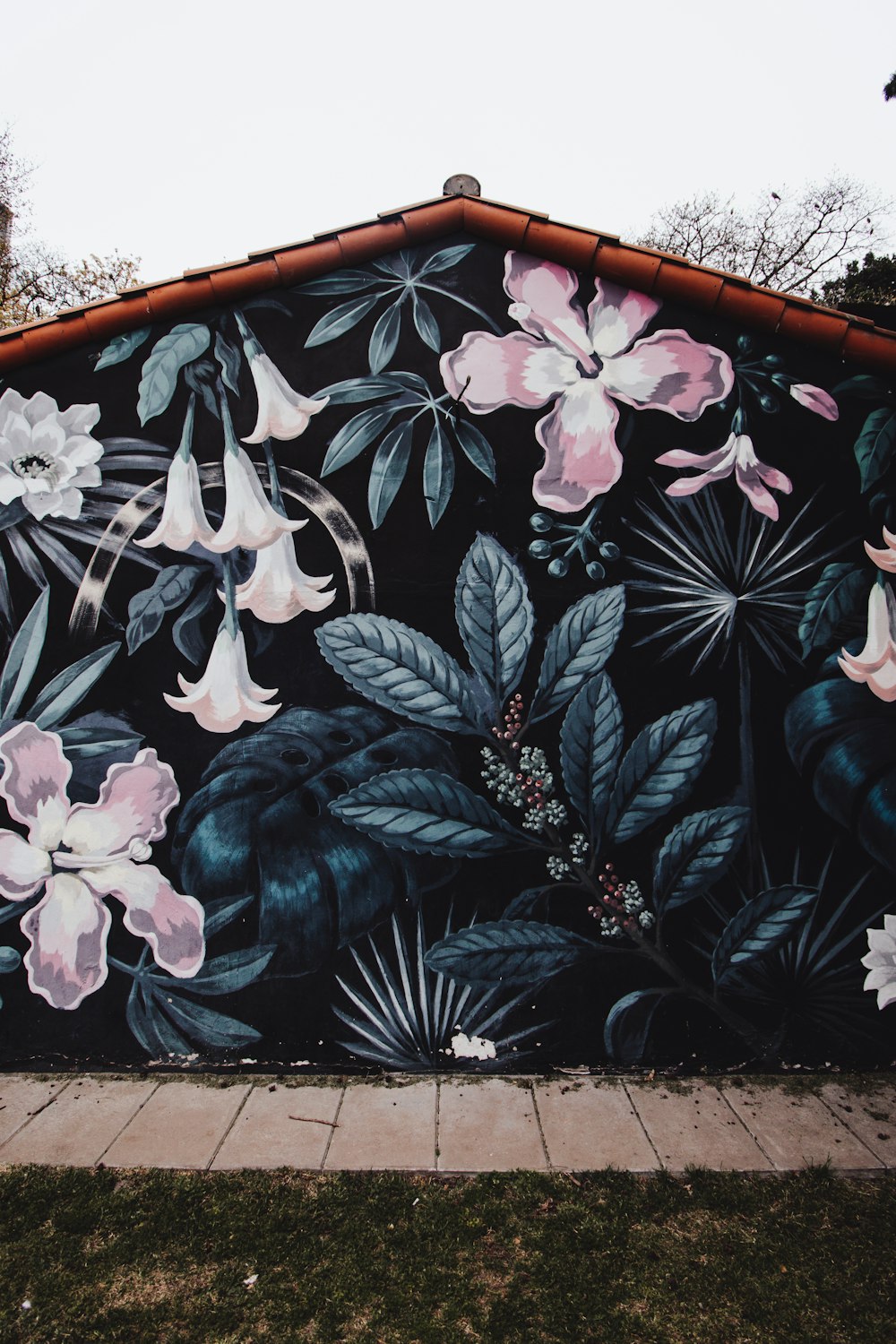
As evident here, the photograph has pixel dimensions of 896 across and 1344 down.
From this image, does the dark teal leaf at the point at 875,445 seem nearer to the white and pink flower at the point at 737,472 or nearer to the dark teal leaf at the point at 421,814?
the white and pink flower at the point at 737,472

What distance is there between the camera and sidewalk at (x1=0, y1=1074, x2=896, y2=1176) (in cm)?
337

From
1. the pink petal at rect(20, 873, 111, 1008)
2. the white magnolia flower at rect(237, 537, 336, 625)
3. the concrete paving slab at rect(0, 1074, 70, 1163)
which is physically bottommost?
the concrete paving slab at rect(0, 1074, 70, 1163)

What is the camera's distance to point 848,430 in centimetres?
389

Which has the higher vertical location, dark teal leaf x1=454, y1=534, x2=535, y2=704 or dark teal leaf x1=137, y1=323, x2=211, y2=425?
dark teal leaf x1=137, y1=323, x2=211, y2=425

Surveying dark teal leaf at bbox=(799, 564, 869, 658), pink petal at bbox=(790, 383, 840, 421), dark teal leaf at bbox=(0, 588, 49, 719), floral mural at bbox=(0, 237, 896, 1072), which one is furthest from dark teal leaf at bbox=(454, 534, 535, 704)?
dark teal leaf at bbox=(0, 588, 49, 719)

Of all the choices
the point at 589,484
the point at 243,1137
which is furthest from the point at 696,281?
the point at 243,1137

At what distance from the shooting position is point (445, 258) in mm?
3873

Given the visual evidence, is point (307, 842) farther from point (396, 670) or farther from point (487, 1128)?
point (487, 1128)

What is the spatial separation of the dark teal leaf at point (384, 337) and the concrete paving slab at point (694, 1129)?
381cm

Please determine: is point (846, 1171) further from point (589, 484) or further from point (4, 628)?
point (4, 628)

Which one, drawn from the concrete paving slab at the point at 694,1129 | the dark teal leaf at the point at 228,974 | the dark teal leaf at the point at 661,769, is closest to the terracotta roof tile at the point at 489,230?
the dark teal leaf at the point at 661,769

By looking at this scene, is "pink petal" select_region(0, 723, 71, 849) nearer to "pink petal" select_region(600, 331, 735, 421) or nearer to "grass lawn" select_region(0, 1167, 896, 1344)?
"grass lawn" select_region(0, 1167, 896, 1344)

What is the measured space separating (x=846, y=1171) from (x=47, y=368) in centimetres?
520

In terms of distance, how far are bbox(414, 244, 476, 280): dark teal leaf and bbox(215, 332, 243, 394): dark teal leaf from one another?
1005 mm
